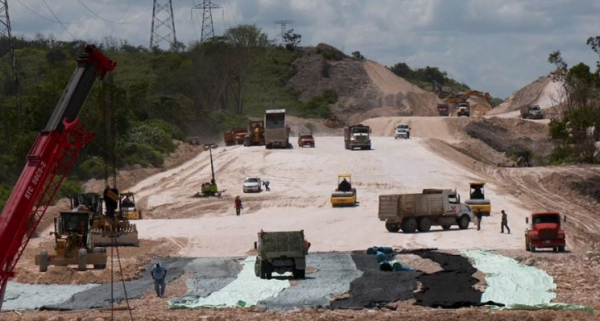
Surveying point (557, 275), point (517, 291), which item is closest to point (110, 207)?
point (517, 291)

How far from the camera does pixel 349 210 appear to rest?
7012cm

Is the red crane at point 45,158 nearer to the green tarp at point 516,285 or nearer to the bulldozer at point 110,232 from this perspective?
the green tarp at point 516,285

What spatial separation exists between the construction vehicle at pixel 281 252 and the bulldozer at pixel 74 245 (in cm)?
720

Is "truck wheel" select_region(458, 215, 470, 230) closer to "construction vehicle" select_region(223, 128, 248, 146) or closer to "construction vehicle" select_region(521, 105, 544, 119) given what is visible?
"construction vehicle" select_region(223, 128, 248, 146)

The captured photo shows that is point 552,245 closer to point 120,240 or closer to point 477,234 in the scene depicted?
point 477,234

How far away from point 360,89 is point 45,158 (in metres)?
154

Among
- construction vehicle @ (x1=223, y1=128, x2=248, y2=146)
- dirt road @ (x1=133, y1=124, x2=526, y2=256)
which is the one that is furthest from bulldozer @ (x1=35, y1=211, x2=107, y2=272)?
construction vehicle @ (x1=223, y1=128, x2=248, y2=146)

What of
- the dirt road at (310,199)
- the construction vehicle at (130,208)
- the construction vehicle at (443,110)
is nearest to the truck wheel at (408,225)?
the dirt road at (310,199)

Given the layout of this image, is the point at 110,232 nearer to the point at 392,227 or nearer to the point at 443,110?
the point at 392,227

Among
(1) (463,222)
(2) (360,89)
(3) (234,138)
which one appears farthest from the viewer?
(2) (360,89)

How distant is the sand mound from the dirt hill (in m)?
10.1

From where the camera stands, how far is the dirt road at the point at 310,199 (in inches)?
2309

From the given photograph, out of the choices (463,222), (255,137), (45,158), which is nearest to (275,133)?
(255,137)

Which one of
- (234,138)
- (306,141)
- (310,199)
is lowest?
(310,199)
